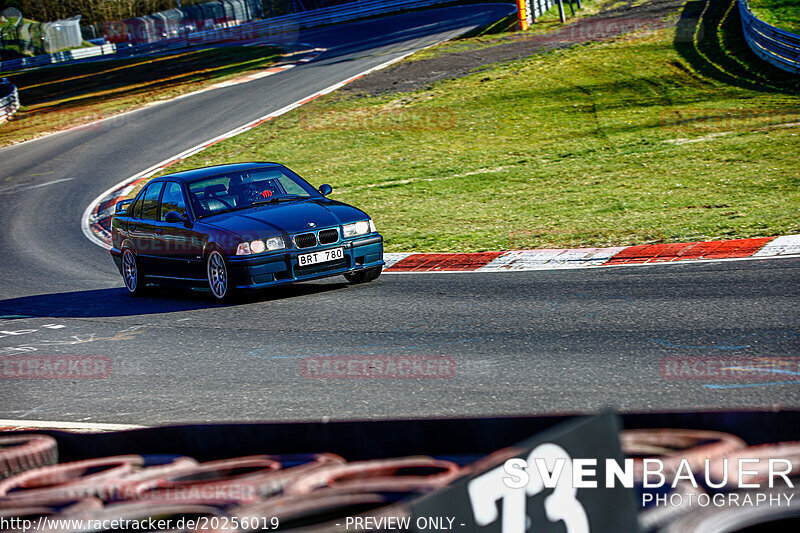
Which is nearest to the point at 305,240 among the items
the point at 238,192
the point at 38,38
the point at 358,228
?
the point at 358,228

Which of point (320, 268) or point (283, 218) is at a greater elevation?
point (283, 218)

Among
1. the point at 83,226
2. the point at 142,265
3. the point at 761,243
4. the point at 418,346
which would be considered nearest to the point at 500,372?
the point at 418,346

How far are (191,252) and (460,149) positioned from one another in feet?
35.0

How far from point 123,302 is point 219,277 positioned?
173 centimetres

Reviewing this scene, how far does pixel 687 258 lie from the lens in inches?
379

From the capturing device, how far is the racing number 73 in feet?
8.41

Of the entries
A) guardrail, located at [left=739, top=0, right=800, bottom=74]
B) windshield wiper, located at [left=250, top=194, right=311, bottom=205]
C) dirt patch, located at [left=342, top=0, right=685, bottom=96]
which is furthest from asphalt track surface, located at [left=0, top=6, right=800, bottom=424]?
dirt patch, located at [left=342, top=0, right=685, bottom=96]

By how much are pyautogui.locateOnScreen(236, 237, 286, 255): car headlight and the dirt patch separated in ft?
60.3

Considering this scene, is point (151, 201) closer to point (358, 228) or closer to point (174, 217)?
point (174, 217)

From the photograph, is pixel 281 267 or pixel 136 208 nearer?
pixel 281 267

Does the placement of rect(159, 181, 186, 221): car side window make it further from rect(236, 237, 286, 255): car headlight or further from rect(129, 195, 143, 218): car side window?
rect(236, 237, 286, 255): car headlight

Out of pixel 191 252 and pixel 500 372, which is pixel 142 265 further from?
pixel 500 372

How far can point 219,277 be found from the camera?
33.3 feet

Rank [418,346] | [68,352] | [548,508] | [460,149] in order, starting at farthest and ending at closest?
[460,149] < [68,352] < [418,346] < [548,508]
